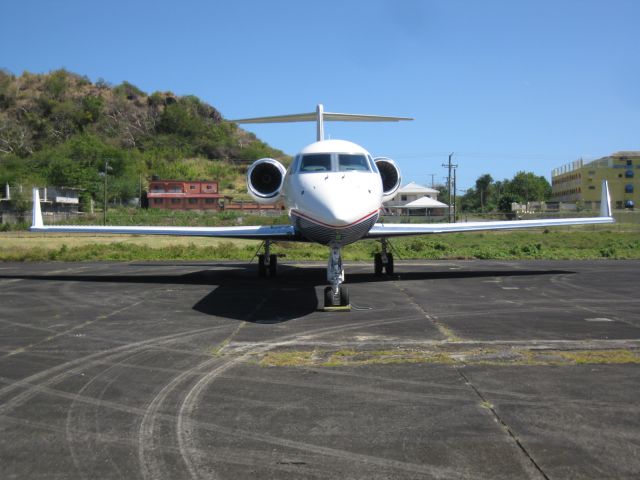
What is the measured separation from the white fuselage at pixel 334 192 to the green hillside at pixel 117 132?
314ft

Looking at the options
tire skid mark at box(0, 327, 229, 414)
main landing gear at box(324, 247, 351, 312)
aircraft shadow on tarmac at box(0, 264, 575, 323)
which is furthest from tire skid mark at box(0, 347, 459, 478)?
main landing gear at box(324, 247, 351, 312)

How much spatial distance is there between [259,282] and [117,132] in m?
142

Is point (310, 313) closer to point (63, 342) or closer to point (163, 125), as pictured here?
point (63, 342)

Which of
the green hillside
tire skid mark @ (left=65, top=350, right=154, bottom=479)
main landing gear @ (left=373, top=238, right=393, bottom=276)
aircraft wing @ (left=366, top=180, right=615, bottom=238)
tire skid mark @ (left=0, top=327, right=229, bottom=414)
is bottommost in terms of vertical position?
tire skid mark @ (left=65, top=350, right=154, bottom=479)

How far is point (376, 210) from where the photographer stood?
1136cm

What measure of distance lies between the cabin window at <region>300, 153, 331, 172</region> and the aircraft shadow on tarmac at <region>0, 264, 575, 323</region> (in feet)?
8.98

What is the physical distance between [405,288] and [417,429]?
33.7 ft

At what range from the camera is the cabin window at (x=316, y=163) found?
11703mm

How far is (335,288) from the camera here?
444 inches

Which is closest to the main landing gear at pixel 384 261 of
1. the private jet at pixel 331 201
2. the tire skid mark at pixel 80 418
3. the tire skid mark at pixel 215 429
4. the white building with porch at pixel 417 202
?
the private jet at pixel 331 201

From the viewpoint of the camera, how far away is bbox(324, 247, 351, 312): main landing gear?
36.3 ft

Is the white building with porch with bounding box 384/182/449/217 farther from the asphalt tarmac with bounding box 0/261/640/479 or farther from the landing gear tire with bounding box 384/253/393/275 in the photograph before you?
the asphalt tarmac with bounding box 0/261/640/479

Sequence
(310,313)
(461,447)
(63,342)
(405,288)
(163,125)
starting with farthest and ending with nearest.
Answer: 1. (163,125)
2. (405,288)
3. (310,313)
4. (63,342)
5. (461,447)

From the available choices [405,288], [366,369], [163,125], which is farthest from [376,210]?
[163,125]
